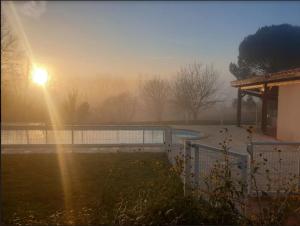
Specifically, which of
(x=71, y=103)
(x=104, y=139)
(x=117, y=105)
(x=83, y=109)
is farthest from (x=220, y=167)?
(x=104, y=139)

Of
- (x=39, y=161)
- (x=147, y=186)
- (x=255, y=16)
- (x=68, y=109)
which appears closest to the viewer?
(x=255, y=16)

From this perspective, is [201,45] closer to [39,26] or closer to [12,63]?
[39,26]

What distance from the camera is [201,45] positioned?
370 cm

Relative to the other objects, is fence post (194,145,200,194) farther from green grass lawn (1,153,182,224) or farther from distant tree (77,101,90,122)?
distant tree (77,101,90,122)

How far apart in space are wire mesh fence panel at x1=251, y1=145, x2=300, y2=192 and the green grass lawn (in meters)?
1.11

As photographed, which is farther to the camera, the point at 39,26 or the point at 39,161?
the point at 39,161

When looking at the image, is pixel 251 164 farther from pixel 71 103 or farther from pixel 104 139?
pixel 104 139

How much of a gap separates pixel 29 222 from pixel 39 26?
7.34ft

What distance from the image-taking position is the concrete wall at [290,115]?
16.3 feet

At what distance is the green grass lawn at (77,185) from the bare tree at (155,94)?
0.82 metres

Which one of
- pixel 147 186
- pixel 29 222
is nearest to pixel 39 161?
pixel 29 222

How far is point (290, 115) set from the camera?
5.57 meters

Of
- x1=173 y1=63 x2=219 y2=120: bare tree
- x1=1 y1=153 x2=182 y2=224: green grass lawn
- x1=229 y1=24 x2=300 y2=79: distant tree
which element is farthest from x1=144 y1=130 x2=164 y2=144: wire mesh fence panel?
x1=229 y1=24 x2=300 y2=79: distant tree

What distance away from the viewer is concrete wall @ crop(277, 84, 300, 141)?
4974 mm
